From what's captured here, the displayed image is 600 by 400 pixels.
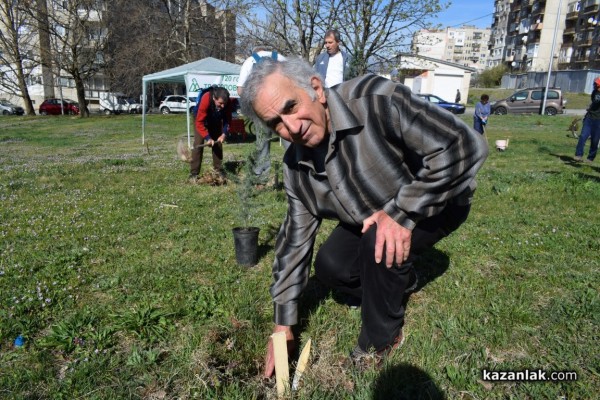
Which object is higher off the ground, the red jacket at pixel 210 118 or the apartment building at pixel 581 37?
the apartment building at pixel 581 37

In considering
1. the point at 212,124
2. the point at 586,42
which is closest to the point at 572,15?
the point at 586,42

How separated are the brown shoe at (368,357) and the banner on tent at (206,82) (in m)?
11.6

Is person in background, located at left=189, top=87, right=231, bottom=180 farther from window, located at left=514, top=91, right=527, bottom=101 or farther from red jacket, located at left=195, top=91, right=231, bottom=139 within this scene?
window, located at left=514, top=91, right=527, bottom=101

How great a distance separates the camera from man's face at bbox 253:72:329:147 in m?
1.78

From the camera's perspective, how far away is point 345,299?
2.97 meters

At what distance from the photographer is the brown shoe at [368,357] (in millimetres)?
2152

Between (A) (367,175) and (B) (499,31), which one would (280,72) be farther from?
(B) (499,31)

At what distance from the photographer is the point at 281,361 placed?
1.90m

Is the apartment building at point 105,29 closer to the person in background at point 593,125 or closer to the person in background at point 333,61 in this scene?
the person in background at point 593,125

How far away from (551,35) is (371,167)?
80.5m

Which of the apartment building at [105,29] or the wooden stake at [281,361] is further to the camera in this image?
the apartment building at [105,29]

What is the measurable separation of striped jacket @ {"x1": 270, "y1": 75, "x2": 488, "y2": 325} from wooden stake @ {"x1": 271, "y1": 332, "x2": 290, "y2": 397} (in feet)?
1.15

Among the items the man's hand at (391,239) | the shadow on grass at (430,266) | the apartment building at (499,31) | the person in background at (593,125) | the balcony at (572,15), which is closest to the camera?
the man's hand at (391,239)

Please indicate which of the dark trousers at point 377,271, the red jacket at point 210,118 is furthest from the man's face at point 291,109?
the red jacket at point 210,118
